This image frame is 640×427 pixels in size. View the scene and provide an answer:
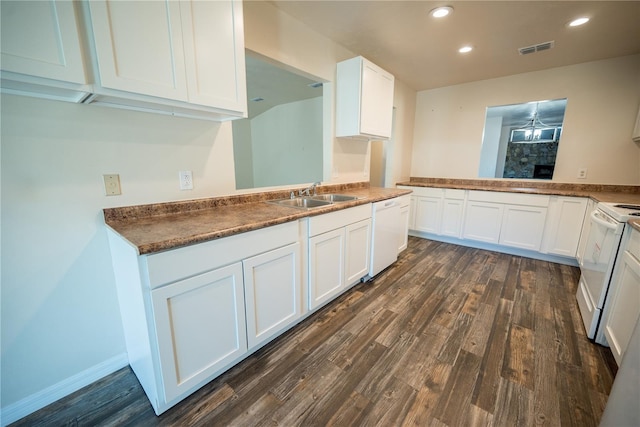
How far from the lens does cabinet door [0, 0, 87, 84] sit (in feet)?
2.85

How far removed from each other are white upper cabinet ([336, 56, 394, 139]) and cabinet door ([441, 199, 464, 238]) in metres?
1.66

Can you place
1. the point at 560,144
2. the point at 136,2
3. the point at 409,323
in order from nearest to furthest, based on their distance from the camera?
the point at 136,2 → the point at 409,323 → the point at 560,144

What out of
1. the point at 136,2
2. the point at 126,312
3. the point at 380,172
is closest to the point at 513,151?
the point at 380,172

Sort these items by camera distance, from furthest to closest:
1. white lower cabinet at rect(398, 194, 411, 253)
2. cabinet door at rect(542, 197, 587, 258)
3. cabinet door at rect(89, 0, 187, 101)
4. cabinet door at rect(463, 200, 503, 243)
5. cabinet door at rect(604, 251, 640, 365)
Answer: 1. cabinet door at rect(463, 200, 503, 243)
2. white lower cabinet at rect(398, 194, 411, 253)
3. cabinet door at rect(542, 197, 587, 258)
4. cabinet door at rect(604, 251, 640, 365)
5. cabinet door at rect(89, 0, 187, 101)

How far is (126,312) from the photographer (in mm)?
1380

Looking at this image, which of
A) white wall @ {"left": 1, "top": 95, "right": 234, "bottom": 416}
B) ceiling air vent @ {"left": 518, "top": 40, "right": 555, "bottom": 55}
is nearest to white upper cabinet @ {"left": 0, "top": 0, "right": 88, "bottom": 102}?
white wall @ {"left": 1, "top": 95, "right": 234, "bottom": 416}

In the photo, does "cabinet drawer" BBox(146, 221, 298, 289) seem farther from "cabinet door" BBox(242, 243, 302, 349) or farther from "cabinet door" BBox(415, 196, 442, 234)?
"cabinet door" BBox(415, 196, 442, 234)

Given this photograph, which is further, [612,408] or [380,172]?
[380,172]

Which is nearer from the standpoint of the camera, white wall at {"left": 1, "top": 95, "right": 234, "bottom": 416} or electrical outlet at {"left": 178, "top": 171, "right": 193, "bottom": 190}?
white wall at {"left": 1, "top": 95, "right": 234, "bottom": 416}

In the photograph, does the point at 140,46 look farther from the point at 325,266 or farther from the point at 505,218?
the point at 505,218

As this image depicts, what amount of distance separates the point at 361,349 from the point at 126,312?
140 cm

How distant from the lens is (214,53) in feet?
4.42

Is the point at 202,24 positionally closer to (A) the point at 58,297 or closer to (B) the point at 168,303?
(B) the point at 168,303

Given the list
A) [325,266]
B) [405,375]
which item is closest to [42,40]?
[325,266]
